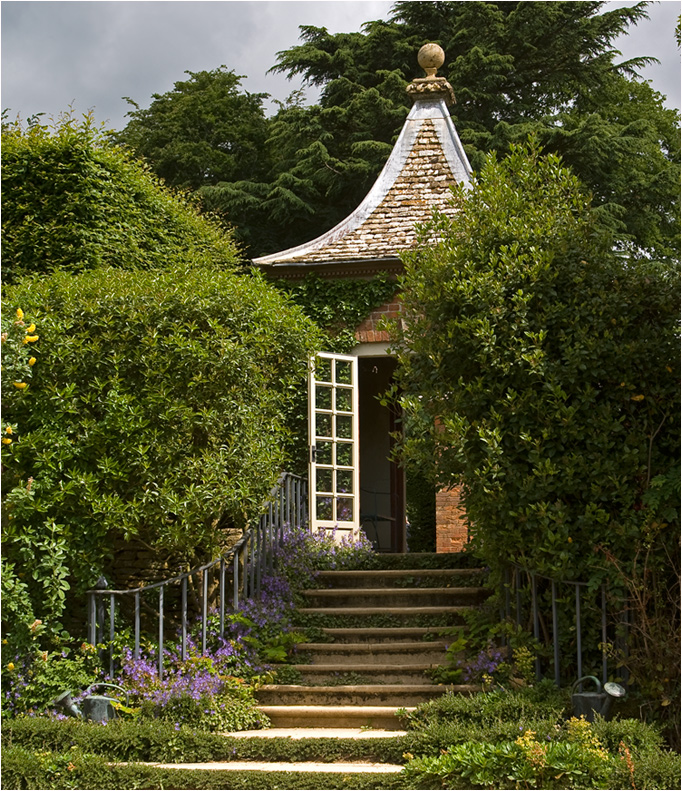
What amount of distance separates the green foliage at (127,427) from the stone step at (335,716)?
157cm

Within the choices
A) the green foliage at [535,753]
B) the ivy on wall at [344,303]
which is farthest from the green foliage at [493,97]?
the green foliage at [535,753]

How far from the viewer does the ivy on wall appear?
10.6 meters

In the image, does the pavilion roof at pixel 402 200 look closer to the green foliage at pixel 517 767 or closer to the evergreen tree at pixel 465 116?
the evergreen tree at pixel 465 116

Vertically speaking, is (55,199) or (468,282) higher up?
(55,199)

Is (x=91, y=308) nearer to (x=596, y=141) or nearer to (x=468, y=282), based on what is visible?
(x=468, y=282)

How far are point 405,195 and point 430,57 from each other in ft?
6.96

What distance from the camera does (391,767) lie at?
18.2 ft

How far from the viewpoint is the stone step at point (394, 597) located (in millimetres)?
7832

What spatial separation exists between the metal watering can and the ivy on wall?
5.27 m

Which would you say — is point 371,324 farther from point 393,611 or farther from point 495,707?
point 495,707

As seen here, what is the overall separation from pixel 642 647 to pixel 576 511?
3.34 feet

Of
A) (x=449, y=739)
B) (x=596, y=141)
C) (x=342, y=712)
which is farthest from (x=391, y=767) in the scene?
(x=596, y=141)

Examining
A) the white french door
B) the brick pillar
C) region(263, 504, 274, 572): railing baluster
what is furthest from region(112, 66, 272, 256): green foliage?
region(263, 504, 274, 572): railing baluster

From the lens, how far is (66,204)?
9711 millimetres
